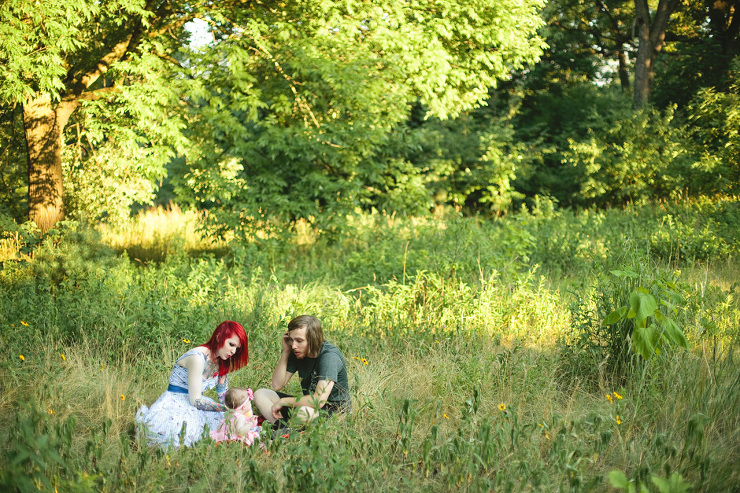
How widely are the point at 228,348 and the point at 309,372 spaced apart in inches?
24.9

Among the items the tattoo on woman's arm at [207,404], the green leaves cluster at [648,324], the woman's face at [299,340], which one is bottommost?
the tattoo on woman's arm at [207,404]

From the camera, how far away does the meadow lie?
9.87 feet

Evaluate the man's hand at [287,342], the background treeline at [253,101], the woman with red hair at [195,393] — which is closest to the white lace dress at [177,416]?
the woman with red hair at [195,393]

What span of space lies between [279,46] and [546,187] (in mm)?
11767

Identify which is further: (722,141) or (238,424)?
(722,141)

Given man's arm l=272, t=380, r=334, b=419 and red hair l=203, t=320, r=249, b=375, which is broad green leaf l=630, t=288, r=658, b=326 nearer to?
man's arm l=272, t=380, r=334, b=419

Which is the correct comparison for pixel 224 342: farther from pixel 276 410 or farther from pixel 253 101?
pixel 253 101

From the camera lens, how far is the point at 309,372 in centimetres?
412

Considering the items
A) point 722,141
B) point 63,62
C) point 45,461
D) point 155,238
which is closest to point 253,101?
point 63,62

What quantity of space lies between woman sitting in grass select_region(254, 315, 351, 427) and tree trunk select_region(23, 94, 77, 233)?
5.54 m

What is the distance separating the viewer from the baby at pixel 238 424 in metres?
3.57

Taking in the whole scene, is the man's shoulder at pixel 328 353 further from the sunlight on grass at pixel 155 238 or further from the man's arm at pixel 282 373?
the sunlight on grass at pixel 155 238

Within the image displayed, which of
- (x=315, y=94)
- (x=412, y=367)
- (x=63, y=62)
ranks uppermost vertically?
(x=63, y=62)

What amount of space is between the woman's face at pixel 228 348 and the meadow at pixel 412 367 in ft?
2.23
